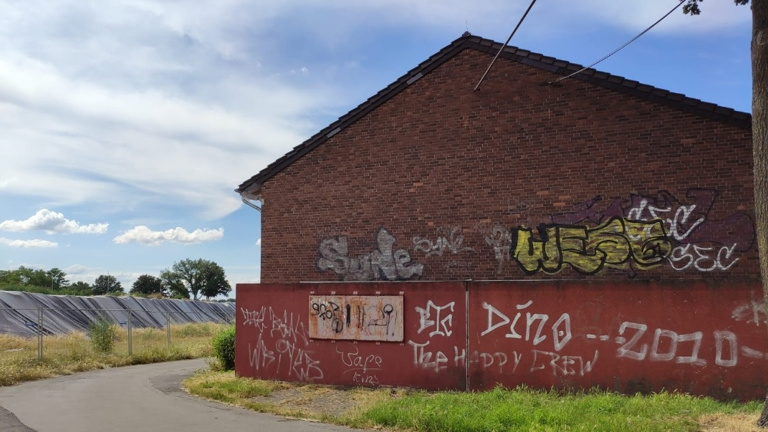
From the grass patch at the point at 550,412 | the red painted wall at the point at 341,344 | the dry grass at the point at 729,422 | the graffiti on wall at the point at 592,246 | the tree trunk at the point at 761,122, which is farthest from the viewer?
the graffiti on wall at the point at 592,246

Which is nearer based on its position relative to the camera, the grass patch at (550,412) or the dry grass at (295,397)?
the grass patch at (550,412)

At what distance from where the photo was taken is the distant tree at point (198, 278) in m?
97.4

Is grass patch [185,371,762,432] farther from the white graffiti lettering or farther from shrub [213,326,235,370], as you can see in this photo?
shrub [213,326,235,370]

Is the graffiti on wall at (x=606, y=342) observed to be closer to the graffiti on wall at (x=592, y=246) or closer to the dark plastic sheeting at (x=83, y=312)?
the graffiti on wall at (x=592, y=246)

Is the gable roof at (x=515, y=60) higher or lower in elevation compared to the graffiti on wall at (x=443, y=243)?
higher

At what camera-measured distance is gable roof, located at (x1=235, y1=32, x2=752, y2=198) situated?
1191 cm

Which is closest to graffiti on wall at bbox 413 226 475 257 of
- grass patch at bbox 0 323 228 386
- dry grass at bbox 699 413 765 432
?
dry grass at bbox 699 413 765 432

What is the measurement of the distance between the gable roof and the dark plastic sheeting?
30.0 feet

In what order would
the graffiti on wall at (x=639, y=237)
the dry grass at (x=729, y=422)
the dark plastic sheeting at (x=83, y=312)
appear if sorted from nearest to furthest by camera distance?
1. the dry grass at (x=729, y=422)
2. the graffiti on wall at (x=639, y=237)
3. the dark plastic sheeting at (x=83, y=312)

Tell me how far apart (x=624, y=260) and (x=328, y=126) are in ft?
Result: 23.9

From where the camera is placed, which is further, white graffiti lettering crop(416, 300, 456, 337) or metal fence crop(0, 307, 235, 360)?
metal fence crop(0, 307, 235, 360)

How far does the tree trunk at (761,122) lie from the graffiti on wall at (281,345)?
842 centimetres

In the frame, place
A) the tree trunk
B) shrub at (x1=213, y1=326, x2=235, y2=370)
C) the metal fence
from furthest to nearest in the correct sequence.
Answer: the metal fence, shrub at (x1=213, y1=326, x2=235, y2=370), the tree trunk

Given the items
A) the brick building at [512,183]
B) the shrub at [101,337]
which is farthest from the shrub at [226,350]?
the shrub at [101,337]
